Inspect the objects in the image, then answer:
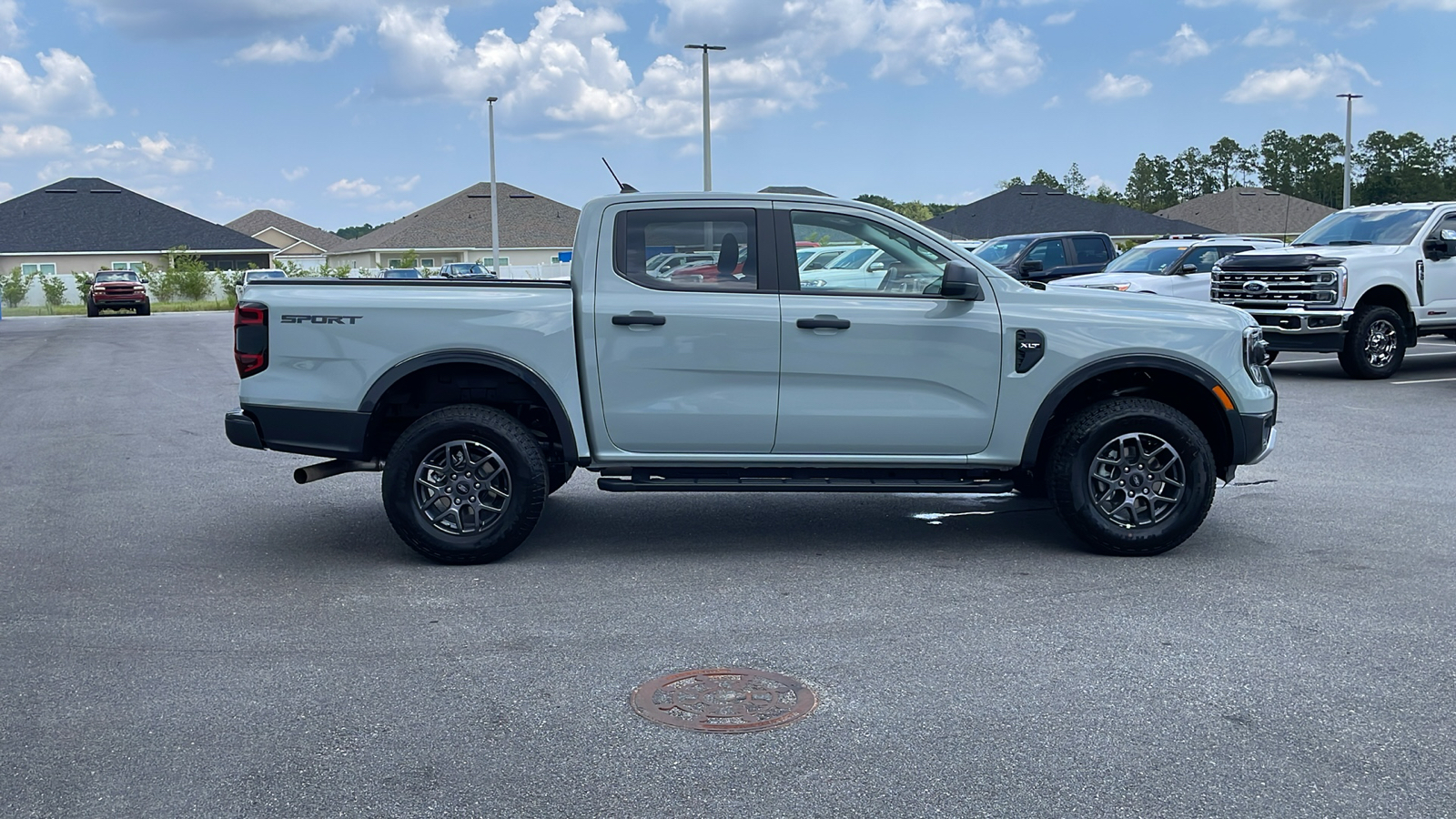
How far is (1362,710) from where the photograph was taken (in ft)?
15.1

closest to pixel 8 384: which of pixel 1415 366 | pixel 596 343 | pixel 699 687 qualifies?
pixel 596 343

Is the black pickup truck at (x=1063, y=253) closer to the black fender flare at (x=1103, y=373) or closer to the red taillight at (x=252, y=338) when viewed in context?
the black fender flare at (x=1103, y=373)

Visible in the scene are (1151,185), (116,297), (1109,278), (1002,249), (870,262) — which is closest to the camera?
(870,262)

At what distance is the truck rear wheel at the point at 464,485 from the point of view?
6.73 meters

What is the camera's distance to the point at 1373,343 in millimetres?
16109

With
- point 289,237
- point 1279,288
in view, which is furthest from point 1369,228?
point 289,237

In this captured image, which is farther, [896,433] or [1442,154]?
[1442,154]

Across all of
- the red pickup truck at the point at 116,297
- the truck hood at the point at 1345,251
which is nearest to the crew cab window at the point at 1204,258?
the truck hood at the point at 1345,251

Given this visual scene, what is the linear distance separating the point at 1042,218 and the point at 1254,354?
157 ft

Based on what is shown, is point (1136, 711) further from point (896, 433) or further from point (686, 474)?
point (686, 474)

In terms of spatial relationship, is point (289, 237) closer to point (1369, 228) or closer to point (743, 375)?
point (1369, 228)

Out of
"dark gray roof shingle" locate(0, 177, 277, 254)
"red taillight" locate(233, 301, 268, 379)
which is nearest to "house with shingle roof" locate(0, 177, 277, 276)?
"dark gray roof shingle" locate(0, 177, 277, 254)

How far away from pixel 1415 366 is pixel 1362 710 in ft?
50.3

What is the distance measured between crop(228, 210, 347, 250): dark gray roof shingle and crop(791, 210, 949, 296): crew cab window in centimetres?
7912
